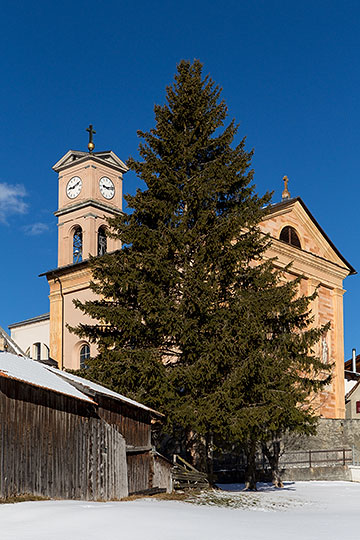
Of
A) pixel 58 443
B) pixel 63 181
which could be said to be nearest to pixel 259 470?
pixel 58 443

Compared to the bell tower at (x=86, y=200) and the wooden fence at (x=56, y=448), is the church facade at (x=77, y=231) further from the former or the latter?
the wooden fence at (x=56, y=448)

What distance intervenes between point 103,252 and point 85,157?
521cm

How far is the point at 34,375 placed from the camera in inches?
752

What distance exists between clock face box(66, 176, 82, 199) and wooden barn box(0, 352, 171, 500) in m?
22.2

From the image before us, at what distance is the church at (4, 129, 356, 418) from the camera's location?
133ft

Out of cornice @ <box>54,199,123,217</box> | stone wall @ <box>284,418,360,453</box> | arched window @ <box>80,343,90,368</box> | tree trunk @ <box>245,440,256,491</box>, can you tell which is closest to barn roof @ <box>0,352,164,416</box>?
tree trunk @ <box>245,440,256,491</box>

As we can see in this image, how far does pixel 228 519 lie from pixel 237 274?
34.3 ft

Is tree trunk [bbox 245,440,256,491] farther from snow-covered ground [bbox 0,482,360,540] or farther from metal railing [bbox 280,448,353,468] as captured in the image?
metal railing [bbox 280,448,353,468]

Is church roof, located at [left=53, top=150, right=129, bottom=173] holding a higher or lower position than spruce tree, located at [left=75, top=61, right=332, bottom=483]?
higher

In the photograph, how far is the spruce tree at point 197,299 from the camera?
23.8 meters

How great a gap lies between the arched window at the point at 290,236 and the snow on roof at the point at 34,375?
862 inches

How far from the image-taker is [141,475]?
22.6 m

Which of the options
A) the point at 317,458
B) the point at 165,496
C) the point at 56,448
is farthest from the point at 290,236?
the point at 56,448

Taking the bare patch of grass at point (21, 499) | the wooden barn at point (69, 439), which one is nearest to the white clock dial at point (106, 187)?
the wooden barn at point (69, 439)
